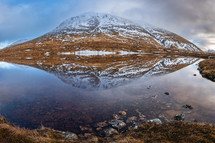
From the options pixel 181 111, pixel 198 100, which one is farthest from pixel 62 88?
pixel 198 100

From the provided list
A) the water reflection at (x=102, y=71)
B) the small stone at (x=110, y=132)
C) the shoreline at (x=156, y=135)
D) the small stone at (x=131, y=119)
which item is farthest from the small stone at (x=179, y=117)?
the water reflection at (x=102, y=71)

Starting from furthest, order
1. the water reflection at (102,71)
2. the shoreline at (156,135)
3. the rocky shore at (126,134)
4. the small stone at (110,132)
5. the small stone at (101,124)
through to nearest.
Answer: the water reflection at (102,71)
the small stone at (101,124)
the small stone at (110,132)
the rocky shore at (126,134)
the shoreline at (156,135)

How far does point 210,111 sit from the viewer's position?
18094 mm

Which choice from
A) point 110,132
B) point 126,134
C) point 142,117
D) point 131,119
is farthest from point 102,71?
point 126,134

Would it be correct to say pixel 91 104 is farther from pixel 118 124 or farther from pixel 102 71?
pixel 102 71

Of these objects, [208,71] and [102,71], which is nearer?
[208,71]

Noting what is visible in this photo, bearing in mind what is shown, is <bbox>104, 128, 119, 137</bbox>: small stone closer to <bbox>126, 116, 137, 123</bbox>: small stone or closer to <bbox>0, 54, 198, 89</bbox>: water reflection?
<bbox>126, 116, 137, 123</bbox>: small stone

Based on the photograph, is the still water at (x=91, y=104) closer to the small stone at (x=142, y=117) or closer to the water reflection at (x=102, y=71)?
the small stone at (x=142, y=117)

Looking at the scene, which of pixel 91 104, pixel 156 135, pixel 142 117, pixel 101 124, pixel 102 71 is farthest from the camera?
pixel 102 71

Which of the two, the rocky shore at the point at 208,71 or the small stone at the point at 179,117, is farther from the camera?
the rocky shore at the point at 208,71

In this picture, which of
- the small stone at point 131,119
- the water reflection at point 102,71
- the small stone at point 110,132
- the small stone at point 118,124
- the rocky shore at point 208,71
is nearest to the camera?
the small stone at point 110,132

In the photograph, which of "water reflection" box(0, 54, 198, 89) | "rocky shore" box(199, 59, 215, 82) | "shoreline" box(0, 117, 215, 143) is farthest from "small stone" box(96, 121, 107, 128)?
"rocky shore" box(199, 59, 215, 82)

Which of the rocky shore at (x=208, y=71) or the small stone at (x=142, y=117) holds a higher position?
the rocky shore at (x=208, y=71)

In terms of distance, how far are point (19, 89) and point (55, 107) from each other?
13.7 metres
